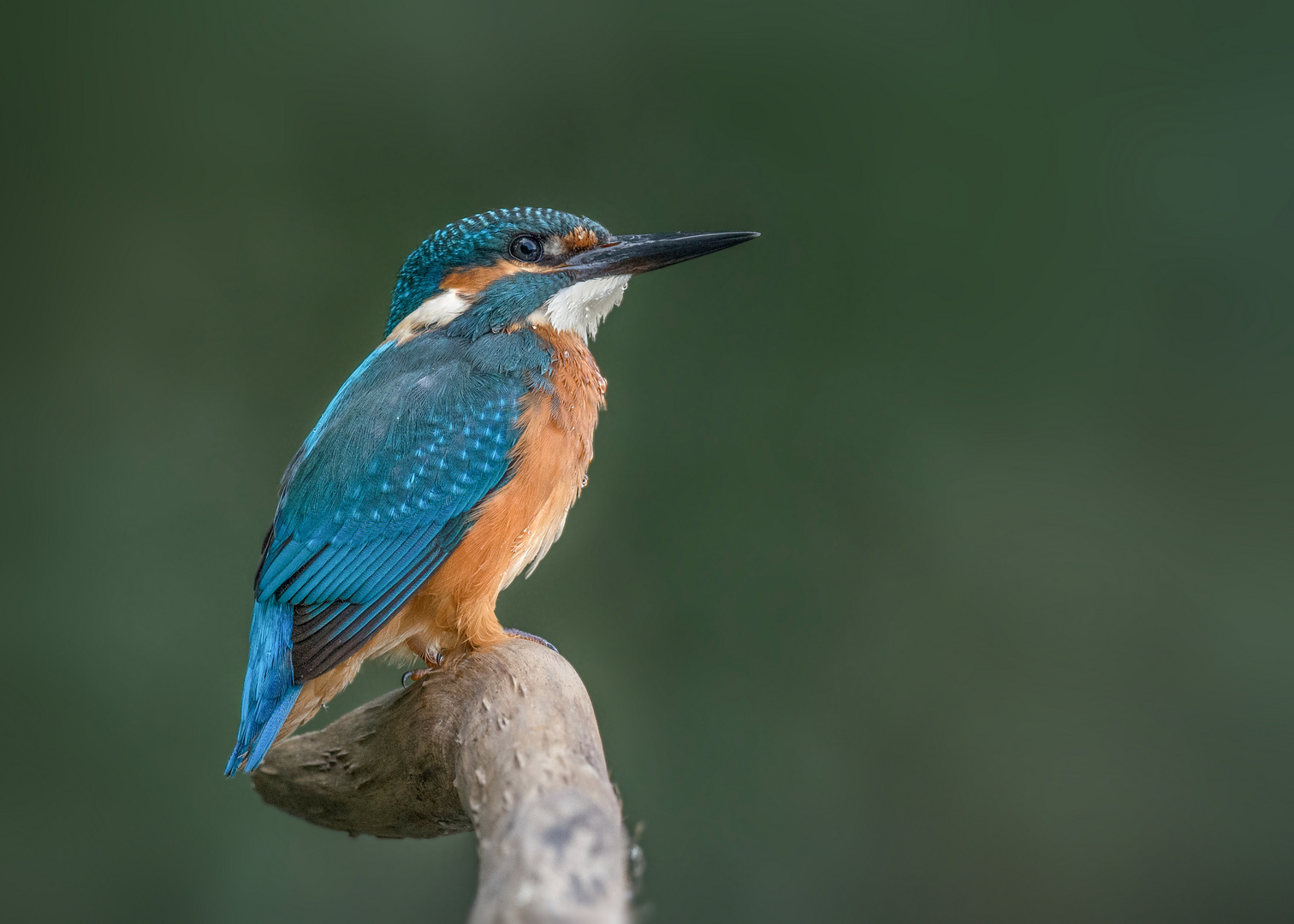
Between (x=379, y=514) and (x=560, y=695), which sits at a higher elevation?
(x=379, y=514)

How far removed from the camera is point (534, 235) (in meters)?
2.00

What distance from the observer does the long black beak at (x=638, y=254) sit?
2.01m

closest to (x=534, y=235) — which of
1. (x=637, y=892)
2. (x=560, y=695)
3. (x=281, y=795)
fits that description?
(x=560, y=695)

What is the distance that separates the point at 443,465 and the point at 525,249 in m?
0.44

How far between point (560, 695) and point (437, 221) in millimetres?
2058

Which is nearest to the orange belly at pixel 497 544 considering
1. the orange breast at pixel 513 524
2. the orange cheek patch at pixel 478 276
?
the orange breast at pixel 513 524

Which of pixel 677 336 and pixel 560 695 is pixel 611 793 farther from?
pixel 677 336

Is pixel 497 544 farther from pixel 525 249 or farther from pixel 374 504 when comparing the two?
pixel 525 249

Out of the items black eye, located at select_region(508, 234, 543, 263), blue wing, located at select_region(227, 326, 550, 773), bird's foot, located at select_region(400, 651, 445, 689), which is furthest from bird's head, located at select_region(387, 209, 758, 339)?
bird's foot, located at select_region(400, 651, 445, 689)

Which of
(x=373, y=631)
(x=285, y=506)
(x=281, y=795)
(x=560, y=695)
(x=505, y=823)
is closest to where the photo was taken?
(x=505, y=823)

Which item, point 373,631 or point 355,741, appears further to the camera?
point 355,741

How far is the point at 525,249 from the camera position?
1994 millimetres

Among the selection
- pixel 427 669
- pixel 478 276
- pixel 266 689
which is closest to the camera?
pixel 266 689

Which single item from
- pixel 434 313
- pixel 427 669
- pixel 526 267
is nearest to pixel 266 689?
pixel 427 669
